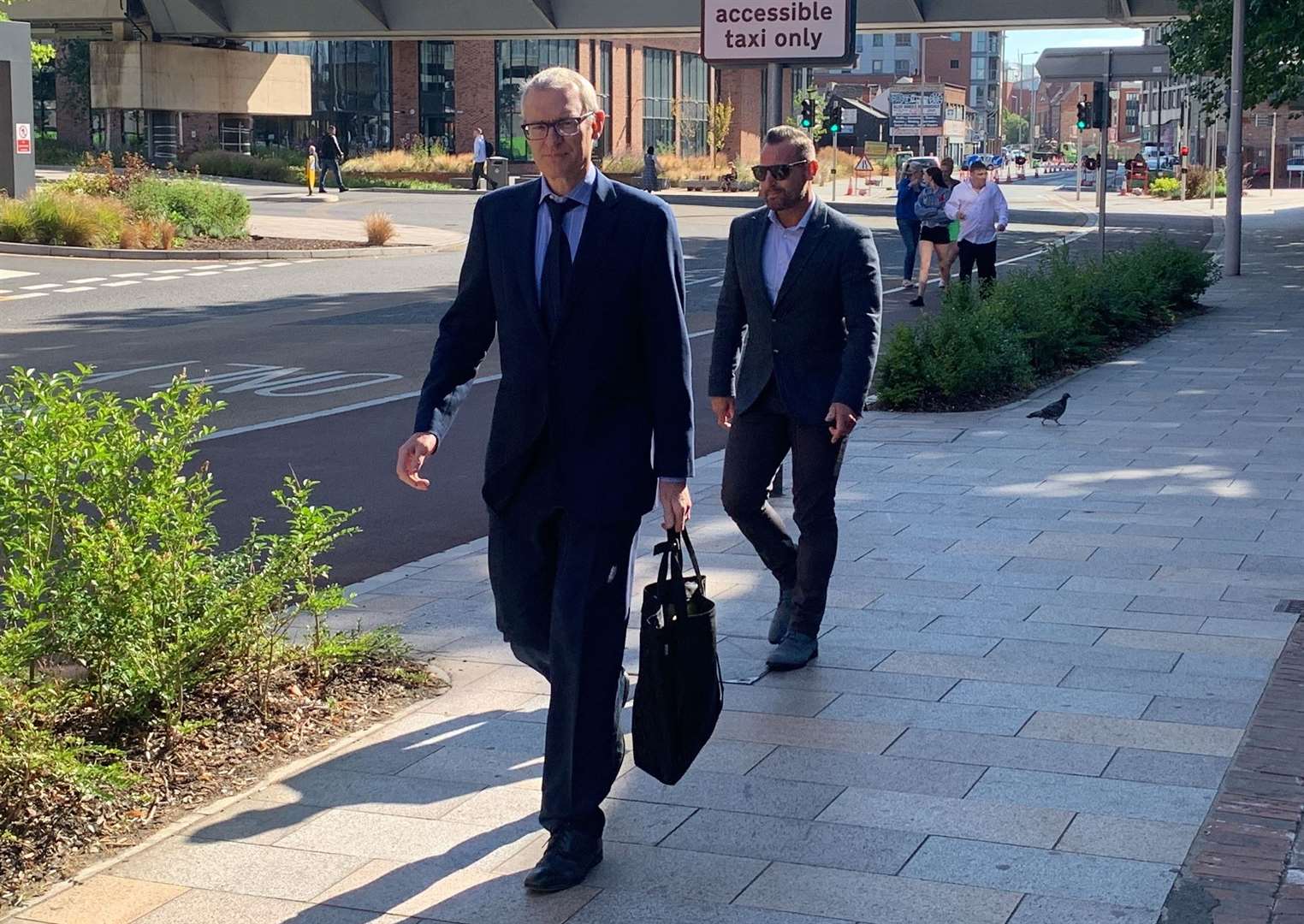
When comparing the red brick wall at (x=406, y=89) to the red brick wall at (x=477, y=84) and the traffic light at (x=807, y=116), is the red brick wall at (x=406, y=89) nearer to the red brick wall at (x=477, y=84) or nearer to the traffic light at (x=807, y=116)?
the red brick wall at (x=477, y=84)

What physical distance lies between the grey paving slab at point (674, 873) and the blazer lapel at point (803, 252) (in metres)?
2.31

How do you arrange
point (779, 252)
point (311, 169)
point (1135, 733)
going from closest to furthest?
point (1135, 733), point (779, 252), point (311, 169)

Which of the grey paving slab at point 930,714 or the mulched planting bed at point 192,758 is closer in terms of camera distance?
the mulched planting bed at point 192,758

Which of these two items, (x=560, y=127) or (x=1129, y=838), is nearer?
(x=560, y=127)

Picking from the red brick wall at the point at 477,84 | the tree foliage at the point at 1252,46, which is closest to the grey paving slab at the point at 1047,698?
the tree foliage at the point at 1252,46

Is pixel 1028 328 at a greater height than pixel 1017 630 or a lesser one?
greater

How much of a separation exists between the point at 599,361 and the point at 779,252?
2055 mm

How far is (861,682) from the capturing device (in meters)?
5.90

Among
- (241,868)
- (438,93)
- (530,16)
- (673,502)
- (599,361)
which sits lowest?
(241,868)

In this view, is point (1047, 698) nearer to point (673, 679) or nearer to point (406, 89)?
point (673, 679)

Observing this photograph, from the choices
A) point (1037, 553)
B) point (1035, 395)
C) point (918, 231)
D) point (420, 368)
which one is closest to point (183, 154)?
point (918, 231)

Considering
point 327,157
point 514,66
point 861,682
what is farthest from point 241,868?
point 514,66

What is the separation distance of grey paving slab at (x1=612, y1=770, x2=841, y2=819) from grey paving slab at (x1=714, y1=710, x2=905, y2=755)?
34cm

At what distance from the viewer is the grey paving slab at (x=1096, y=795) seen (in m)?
4.64
